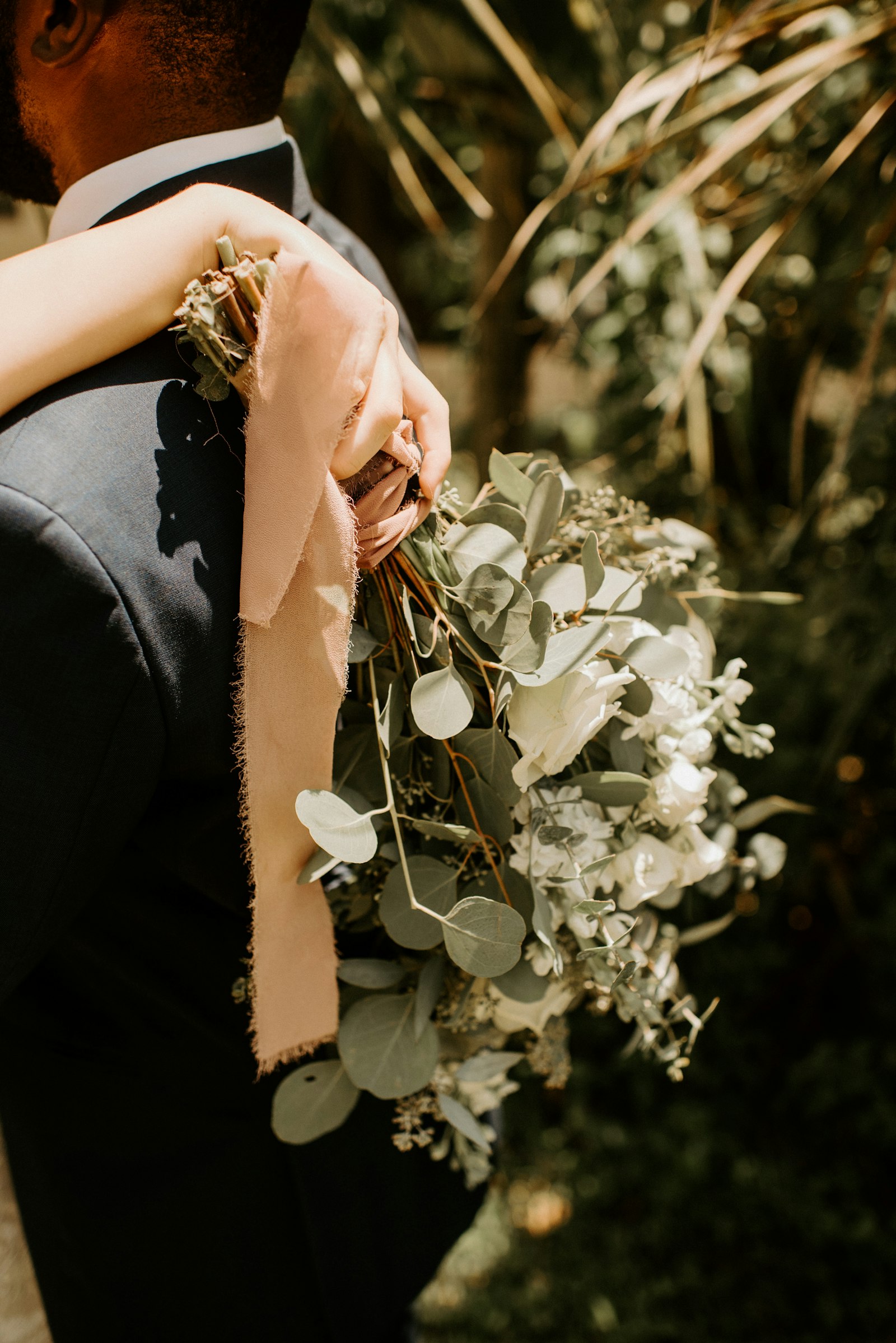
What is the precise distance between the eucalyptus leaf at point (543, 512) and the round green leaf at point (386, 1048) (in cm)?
40

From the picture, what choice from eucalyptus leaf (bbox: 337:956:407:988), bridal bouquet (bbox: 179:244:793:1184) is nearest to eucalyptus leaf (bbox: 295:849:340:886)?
bridal bouquet (bbox: 179:244:793:1184)

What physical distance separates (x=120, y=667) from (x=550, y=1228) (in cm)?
187

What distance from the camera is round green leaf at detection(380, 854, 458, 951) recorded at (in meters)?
0.67

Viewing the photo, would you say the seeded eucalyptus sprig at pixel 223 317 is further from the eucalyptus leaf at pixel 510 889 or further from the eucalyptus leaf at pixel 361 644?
the eucalyptus leaf at pixel 510 889

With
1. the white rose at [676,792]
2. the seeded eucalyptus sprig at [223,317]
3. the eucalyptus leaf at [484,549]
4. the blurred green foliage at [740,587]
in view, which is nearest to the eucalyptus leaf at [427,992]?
the white rose at [676,792]

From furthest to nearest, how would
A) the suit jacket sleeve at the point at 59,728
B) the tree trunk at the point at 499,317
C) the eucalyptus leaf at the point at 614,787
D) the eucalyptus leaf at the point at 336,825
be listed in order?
the tree trunk at the point at 499,317 < the eucalyptus leaf at the point at 614,787 < the eucalyptus leaf at the point at 336,825 < the suit jacket sleeve at the point at 59,728

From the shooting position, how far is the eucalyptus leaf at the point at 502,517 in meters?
0.72

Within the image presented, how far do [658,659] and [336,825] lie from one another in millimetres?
288

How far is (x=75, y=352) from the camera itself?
519 millimetres

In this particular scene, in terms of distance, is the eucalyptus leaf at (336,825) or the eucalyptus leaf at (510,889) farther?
the eucalyptus leaf at (510,889)

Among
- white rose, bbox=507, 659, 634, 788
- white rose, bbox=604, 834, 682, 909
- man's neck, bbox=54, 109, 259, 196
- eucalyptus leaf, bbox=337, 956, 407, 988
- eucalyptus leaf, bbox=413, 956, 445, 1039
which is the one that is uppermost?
man's neck, bbox=54, 109, 259, 196

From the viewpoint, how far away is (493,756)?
0.67m

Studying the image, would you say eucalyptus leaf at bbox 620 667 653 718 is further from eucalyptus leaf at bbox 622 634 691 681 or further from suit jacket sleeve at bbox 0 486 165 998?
suit jacket sleeve at bbox 0 486 165 998

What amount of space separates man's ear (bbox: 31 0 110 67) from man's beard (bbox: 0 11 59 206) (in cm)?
2
